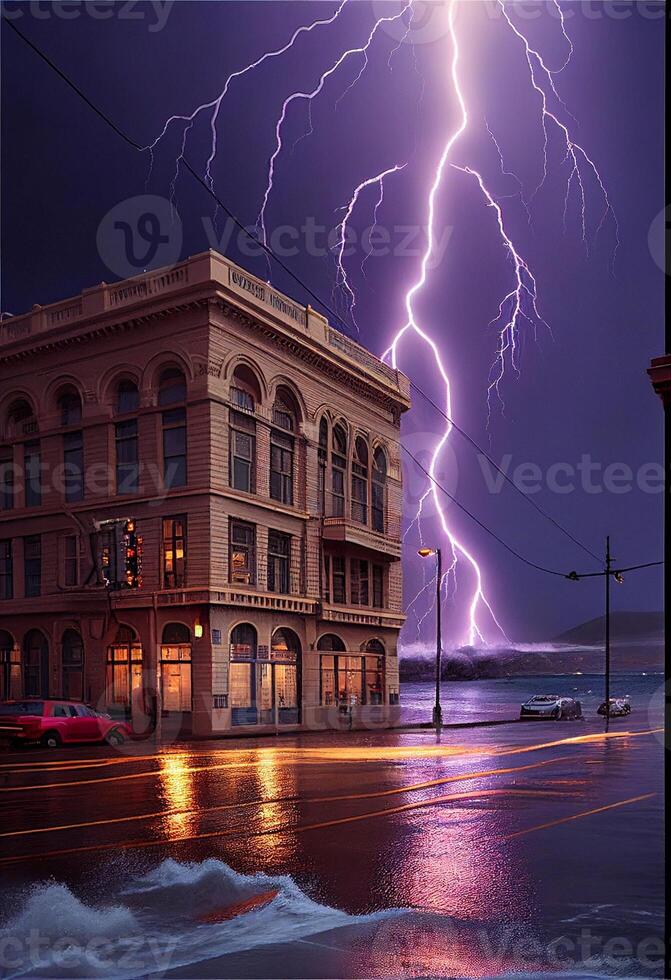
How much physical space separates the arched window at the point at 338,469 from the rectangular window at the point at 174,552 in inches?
419

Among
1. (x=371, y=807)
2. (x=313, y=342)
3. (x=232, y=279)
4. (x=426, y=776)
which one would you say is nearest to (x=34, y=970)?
(x=371, y=807)

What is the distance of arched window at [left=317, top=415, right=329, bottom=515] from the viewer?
46750 millimetres

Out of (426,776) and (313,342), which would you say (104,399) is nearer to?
(313,342)

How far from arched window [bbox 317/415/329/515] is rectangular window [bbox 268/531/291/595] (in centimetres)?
325

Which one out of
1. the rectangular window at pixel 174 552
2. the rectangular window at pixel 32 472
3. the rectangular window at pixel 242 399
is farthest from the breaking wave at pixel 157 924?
the rectangular window at pixel 32 472

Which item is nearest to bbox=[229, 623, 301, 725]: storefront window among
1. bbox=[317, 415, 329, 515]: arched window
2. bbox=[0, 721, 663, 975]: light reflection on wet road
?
bbox=[317, 415, 329, 515]: arched window

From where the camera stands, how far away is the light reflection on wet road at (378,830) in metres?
8.90

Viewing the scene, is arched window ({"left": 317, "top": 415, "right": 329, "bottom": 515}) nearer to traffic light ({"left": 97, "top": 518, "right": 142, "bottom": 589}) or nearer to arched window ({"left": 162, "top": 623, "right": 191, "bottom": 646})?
arched window ({"left": 162, "top": 623, "right": 191, "bottom": 646})

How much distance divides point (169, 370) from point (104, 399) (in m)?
3.53

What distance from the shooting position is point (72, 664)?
41844 mm

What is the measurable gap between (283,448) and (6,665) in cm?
1601

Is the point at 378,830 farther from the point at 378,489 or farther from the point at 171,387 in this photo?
the point at 378,489

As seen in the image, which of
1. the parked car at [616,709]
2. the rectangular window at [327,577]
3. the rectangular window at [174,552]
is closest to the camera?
the rectangular window at [174,552]

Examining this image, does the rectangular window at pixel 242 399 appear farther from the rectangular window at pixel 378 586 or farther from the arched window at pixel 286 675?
the rectangular window at pixel 378 586
